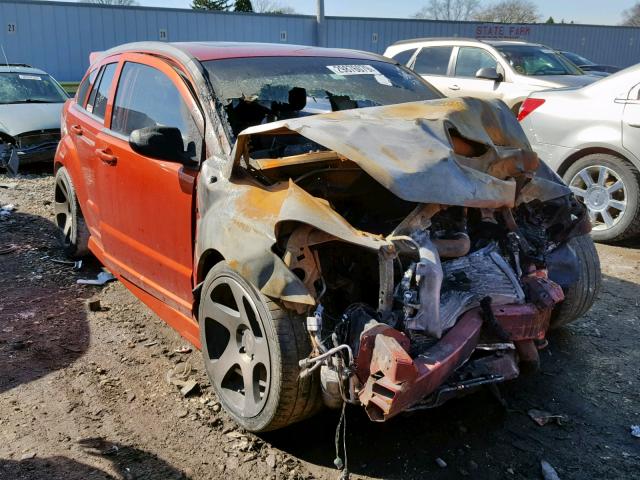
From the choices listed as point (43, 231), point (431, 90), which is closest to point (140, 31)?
point (43, 231)

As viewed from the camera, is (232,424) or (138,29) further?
(138,29)

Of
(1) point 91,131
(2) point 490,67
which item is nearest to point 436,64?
(2) point 490,67

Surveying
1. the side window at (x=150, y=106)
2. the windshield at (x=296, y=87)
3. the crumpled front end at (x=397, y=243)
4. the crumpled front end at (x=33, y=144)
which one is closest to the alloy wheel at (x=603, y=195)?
the windshield at (x=296, y=87)

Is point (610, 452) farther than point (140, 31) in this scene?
No

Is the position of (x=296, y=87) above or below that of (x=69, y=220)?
above

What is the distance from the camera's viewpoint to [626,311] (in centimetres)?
429

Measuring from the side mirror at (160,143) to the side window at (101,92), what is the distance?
52.5 inches

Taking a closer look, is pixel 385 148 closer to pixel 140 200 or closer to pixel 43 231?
pixel 140 200

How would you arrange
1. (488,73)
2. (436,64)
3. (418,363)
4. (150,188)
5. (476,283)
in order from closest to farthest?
(418,363), (476,283), (150,188), (488,73), (436,64)

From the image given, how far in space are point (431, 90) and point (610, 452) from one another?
2.43 metres

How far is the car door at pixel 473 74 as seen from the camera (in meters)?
9.29

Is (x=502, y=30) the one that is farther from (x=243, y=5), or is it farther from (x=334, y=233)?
(x=334, y=233)

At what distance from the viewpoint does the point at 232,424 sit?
3.00m

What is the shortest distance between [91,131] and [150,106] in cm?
86
